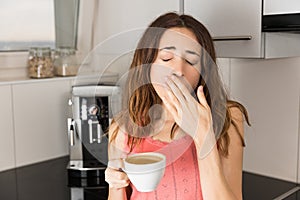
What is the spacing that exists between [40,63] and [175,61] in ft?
3.21

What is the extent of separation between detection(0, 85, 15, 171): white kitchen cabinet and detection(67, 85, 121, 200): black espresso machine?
0.22 metres

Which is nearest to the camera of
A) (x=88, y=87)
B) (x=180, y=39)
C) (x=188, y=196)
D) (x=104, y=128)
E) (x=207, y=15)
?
(x=180, y=39)

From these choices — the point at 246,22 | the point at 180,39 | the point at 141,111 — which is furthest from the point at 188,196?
the point at 246,22

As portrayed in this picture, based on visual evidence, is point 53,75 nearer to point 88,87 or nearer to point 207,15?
point 88,87

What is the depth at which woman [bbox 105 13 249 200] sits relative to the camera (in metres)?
0.76

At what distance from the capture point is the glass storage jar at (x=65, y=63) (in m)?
1.68

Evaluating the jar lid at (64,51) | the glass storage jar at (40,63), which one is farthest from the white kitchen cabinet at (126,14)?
the glass storage jar at (40,63)

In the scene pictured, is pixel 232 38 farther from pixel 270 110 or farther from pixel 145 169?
pixel 145 169

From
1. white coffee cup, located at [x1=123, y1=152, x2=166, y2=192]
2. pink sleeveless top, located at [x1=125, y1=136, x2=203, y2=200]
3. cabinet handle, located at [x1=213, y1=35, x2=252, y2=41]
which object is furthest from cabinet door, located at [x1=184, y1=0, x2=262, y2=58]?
white coffee cup, located at [x1=123, y1=152, x2=166, y2=192]

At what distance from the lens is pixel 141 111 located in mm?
871

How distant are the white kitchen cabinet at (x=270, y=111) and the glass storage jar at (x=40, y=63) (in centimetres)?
72

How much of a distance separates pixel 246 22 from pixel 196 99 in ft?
1.30

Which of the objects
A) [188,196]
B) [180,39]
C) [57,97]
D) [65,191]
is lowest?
[65,191]

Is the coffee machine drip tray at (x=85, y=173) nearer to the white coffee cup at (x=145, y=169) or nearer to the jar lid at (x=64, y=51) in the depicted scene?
the jar lid at (x=64, y=51)
